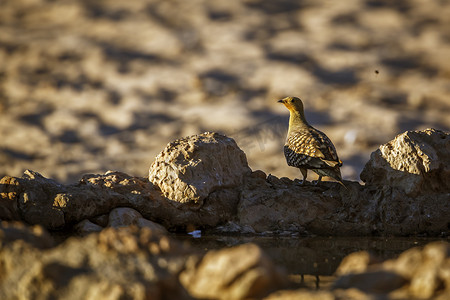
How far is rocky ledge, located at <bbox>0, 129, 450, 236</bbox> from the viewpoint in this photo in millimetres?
5207

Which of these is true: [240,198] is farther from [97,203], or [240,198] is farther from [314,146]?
[97,203]

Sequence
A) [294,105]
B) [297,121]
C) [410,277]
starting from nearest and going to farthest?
[410,277], [297,121], [294,105]

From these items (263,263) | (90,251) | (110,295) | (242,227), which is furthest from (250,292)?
(242,227)

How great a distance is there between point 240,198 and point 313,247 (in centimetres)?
122

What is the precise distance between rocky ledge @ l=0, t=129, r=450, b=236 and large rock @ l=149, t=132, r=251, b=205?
10 millimetres

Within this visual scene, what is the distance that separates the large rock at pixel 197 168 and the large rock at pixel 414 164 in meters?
1.35

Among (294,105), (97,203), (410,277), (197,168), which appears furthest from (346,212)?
(410,277)

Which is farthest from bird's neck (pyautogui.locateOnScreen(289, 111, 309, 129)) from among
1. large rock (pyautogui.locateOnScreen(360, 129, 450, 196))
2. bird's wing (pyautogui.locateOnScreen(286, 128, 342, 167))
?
large rock (pyautogui.locateOnScreen(360, 129, 450, 196))

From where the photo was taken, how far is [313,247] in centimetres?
463

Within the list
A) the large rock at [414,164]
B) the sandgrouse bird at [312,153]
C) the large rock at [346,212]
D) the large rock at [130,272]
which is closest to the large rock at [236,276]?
the large rock at [130,272]

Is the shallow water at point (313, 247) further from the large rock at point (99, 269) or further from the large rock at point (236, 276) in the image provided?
the large rock at point (99, 269)

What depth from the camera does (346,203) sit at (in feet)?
18.3

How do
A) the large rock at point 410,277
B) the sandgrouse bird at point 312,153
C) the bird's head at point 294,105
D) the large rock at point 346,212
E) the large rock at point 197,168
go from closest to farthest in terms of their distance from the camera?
the large rock at point 410,277
the large rock at point 346,212
the large rock at point 197,168
the sandgrouse bird at point 312,153
the bird's head at point 294,105

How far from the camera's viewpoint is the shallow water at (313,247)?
386cm
